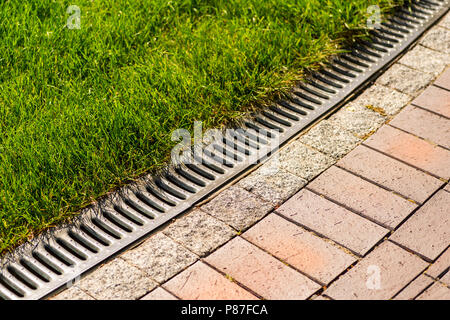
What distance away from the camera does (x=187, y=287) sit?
2.47 meters

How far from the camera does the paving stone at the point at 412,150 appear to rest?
302cm

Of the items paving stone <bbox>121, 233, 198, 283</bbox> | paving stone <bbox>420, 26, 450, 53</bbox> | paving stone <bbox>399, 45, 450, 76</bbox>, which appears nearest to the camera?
paving stone <bbox>121, 233, 198, 283</bbox>

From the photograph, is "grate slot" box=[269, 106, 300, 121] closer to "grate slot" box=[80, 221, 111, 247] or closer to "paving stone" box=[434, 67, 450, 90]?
"paving stone" box=[434, 67, 450, 90]

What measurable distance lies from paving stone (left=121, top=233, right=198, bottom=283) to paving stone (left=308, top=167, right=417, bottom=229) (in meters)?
0.68

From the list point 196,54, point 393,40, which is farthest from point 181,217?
point 393,40

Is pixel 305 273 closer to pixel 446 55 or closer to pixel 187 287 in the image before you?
pixel 187 287

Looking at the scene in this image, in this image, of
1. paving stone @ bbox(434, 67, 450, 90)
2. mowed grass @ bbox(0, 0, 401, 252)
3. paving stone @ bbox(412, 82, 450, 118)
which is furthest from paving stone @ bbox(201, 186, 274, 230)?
paving stone @ bbox(434, 67, 450, 90)

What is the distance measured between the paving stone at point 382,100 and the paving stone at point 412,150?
17cm

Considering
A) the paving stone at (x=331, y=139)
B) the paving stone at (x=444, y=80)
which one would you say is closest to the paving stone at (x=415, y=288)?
the paving stone at (x=331, y=139)

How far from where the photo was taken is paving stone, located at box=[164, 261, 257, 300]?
95.7 inches

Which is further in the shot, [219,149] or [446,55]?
[446,55]

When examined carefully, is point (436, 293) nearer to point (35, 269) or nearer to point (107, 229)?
point (107, 229)

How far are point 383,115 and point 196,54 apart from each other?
104cm
